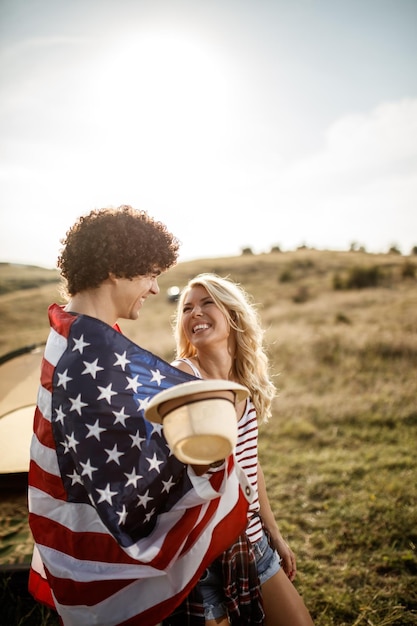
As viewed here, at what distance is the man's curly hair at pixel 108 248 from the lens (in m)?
1.90

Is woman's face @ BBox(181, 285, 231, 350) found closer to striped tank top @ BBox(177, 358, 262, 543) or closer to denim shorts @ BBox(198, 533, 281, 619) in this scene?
striped tank top @ BBox(177, 358, 262, 543)

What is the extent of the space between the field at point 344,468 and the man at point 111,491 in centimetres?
174

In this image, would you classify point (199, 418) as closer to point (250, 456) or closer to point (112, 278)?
point (112, 278)

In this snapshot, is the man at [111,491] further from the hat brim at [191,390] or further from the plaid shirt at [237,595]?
the hat brim at [191,390]

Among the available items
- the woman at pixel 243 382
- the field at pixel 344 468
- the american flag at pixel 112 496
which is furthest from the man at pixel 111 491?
the field at pixel 344 468

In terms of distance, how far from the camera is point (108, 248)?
1.89 meters

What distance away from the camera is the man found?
1664 millimetres

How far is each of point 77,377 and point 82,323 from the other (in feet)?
0.81

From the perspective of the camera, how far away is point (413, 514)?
4402 millimetres

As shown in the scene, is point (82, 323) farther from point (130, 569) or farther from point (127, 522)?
point (130, 569)

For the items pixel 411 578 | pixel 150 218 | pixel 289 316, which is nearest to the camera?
pixel 150 218

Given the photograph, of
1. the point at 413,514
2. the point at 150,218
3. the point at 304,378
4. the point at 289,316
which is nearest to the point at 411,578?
the point at 413,514

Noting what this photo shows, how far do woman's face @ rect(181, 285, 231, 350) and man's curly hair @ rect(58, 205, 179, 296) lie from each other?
2.54 ft

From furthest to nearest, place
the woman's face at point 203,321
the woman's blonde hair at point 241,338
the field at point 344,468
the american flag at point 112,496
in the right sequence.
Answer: the field at point 344,468, the woman's blonde hair at point 241,338, the woman's face at point 203,321, the american flag at point 112,496
